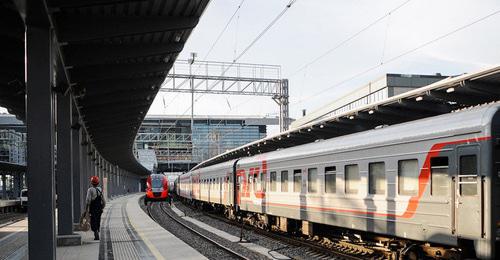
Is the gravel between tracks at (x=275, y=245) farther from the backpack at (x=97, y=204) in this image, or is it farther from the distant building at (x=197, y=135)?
the distant building at (x=197, y=135)

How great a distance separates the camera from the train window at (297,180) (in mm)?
15805

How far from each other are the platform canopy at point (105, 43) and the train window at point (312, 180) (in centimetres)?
464

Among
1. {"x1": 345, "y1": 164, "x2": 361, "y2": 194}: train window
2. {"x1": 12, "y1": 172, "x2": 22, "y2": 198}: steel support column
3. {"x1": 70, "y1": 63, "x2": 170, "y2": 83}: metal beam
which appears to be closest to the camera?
{"x1": 345, "y1": 164, "x2": 361, "y2": 194}: train window

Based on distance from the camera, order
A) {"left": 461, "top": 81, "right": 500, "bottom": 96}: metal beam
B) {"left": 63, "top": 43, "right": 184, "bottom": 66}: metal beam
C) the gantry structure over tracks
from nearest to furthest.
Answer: the gantry structure over tracks, {"left": 461, "top": 81, "right": 500, "bottom": 96}: metal beam, {"left": 63, "top": 43, "right": 184, "bottom": 66}: metal beam

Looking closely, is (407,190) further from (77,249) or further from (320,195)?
(77,249)

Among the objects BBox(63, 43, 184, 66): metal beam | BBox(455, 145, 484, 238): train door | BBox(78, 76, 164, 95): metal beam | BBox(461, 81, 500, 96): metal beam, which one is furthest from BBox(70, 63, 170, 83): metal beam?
BBox(455, 145, 484, 238): train door

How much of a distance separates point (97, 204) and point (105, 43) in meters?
4.34

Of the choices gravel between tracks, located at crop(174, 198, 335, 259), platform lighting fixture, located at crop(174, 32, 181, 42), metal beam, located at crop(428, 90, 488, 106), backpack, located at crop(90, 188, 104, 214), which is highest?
platform lighting fixture, located at crop(174, 32, 181, 42)

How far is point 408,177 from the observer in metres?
10.2

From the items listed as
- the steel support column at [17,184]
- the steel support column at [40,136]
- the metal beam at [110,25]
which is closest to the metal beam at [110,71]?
the metal beam at [110,25]

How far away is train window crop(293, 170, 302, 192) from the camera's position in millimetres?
15805

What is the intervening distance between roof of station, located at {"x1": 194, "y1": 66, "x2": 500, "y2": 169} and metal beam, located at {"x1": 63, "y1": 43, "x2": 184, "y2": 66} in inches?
212

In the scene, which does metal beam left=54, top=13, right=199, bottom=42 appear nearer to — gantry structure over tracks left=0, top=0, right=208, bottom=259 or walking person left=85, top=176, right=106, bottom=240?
gantry structure over tracks left=0, top=0, right=208, bottom=259

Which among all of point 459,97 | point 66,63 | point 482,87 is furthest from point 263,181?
point 482,87
